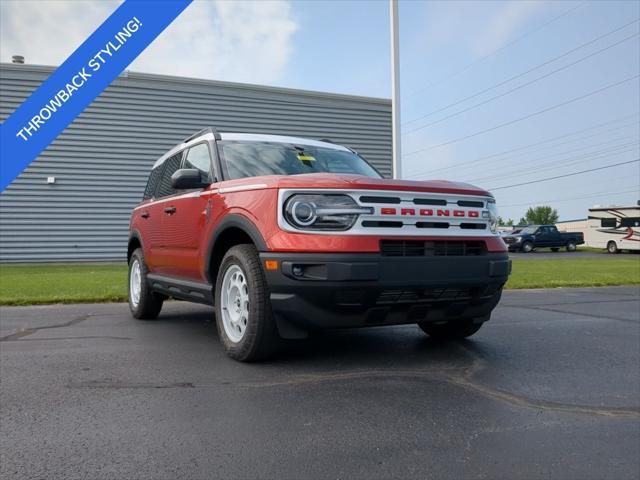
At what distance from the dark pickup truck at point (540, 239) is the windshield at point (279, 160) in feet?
104

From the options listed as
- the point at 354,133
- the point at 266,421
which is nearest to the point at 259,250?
the point at 266,421

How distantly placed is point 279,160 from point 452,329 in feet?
7.06

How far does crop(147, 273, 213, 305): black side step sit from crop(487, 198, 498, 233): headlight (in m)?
2.36

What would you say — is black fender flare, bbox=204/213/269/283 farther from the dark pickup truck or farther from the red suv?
the dark pickup truck

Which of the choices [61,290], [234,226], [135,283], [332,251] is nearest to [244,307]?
[234,226]

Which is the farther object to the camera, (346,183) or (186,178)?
(186,178)

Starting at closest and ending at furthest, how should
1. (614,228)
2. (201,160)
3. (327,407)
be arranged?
(327,407) < (201,160) < (614,228)

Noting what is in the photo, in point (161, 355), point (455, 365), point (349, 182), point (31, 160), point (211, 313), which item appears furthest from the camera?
point (31, 160)

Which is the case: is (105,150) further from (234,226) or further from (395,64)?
(234,226)

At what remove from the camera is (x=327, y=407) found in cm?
291

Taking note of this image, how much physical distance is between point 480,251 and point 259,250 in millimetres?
1676

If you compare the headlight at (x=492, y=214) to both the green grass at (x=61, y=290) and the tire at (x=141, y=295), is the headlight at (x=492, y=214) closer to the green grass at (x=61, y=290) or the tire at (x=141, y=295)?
the tire at (x=141, y=295)

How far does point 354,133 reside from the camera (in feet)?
70.8

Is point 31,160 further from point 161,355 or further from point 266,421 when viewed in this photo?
point 266,421
